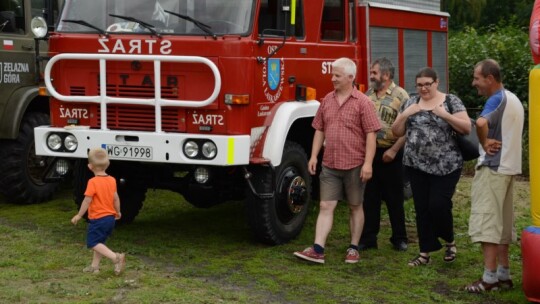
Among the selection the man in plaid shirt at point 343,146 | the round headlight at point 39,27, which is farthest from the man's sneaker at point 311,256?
the round headlight at point 39,27

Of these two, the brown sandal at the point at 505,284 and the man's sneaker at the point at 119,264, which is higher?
the man's sneaker at the point at 119,264

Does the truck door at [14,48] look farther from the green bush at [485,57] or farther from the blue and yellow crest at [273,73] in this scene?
the green bush at [485,57]

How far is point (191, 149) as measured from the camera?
7.79 meters

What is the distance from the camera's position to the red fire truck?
7801mm

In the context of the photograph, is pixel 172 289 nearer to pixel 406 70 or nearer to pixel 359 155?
pixel 359 155

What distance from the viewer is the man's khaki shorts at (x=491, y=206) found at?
6762mm

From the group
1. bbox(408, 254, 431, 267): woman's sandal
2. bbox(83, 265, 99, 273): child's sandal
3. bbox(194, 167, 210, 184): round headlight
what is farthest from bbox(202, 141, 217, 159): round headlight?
bbox(408, 254, 431, 267): woman's sandal

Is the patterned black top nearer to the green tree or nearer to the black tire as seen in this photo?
the black tire

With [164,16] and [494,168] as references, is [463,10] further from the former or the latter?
[494,168]

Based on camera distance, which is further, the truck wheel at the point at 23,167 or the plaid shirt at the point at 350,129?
the truck wheel at the point at 23,167

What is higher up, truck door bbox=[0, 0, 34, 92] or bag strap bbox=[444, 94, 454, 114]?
truck door bbox=[0, 0, 34, 92]

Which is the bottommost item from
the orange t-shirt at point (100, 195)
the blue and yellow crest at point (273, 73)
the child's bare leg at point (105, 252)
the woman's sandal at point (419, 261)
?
the woman's sandal at point (419, 261)

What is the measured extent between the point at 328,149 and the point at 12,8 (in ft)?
14.6

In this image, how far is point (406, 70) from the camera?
10.6 meters
